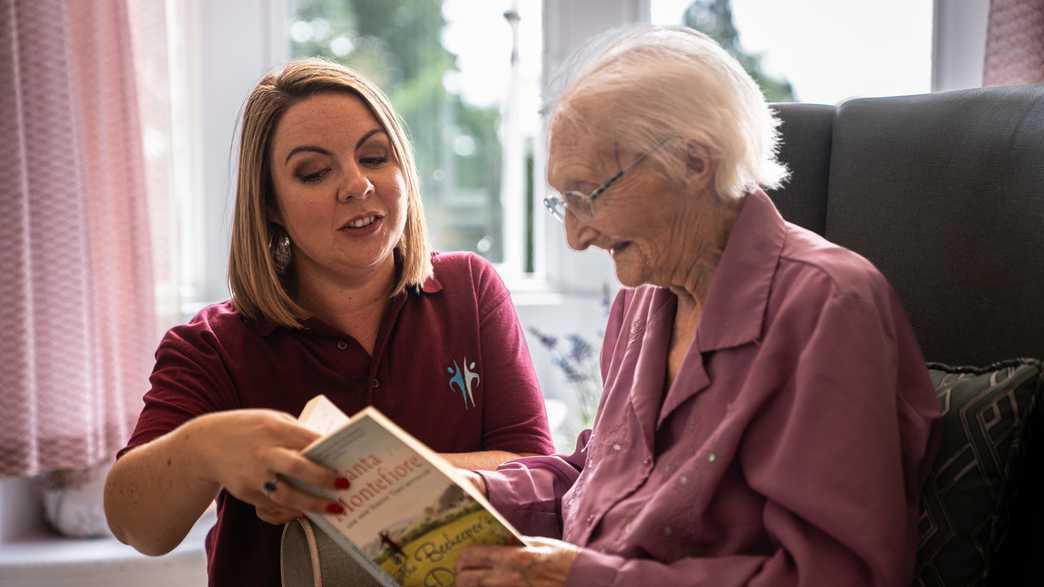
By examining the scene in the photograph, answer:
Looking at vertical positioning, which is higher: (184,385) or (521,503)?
(184,385)

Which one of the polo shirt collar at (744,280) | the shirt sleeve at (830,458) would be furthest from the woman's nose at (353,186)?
the shirt sleeve at (830,458)

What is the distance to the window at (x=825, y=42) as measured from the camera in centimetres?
265

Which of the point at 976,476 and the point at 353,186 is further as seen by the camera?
the point at 353,186

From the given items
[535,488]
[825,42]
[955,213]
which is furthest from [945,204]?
[825,42]

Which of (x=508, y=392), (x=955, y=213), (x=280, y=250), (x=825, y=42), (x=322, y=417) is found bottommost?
(x=508, y=392)

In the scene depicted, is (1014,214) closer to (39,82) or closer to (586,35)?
(586,35)

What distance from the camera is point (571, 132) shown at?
123 cm

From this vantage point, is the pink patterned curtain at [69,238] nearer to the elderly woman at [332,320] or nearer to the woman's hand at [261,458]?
the elderly woman at [332,320]

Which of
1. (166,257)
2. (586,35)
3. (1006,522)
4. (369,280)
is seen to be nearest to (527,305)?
(586,35)

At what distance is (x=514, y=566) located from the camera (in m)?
1.14

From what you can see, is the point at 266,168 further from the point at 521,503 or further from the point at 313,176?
the point at 521,503

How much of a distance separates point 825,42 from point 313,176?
1.70 metres

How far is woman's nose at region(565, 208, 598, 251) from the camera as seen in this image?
4.15ft

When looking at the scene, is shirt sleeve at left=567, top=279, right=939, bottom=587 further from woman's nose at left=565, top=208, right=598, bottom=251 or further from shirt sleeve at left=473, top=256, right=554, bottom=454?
shirt sleeve at left=473, top=256, right=554, bottom=454
